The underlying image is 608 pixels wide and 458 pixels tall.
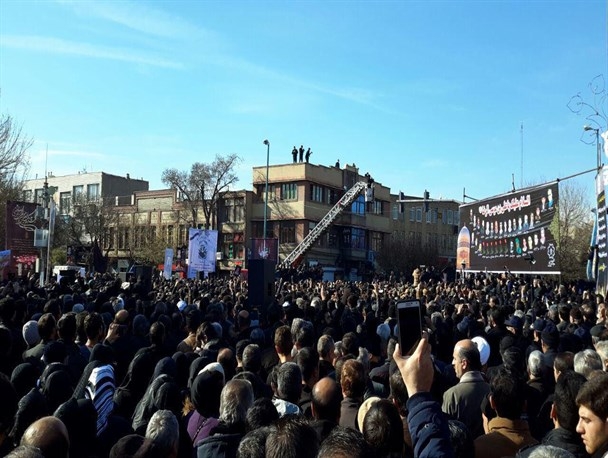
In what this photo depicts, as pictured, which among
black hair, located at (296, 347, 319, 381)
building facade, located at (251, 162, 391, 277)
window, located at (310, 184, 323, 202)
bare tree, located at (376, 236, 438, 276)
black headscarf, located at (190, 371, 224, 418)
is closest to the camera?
black headscarf, located at (190, 371, 224, 418)

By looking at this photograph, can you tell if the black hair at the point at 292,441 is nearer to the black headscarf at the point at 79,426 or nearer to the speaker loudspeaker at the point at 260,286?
the black headscarf at the point at 79,426

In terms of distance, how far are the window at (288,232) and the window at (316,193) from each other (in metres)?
3.34

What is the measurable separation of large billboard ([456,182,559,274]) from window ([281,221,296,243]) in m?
28.8

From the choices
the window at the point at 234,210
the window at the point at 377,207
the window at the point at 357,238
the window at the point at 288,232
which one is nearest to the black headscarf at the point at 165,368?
the window at the point at 288,232

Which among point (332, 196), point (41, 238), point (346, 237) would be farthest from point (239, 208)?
point (41, 238)

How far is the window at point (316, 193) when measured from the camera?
197 feet

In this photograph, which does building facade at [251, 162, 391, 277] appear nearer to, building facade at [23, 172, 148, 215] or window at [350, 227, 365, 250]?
window at [350, 227, 365, 250]

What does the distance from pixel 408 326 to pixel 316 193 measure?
5736 cm

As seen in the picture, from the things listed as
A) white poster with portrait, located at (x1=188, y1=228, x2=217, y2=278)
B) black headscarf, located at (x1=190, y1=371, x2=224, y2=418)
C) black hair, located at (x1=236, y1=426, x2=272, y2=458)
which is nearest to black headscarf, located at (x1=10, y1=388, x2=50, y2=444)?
black headscarf, located at (x1=190, y1=371, x2=224, y2=418)

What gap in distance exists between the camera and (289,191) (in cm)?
6016

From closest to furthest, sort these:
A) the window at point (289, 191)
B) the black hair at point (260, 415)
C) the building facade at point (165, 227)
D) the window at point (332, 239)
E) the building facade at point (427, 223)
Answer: the black hair at point (260, 415) < the window at point (289, 191) < the window at point (332, 239) < the building facade at point (165, 227) < the building facade at point (427, 223)

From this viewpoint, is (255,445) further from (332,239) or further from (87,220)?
(87,220)

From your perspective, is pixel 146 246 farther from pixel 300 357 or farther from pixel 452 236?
pixel 300 357

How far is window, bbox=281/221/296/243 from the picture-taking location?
59.3 metres
